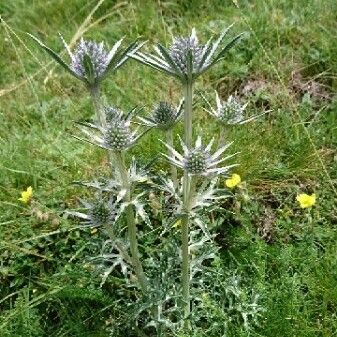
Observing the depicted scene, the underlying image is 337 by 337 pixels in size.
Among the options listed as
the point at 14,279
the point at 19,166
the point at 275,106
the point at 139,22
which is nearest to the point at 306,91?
the point at 275,106

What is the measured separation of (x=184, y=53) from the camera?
120cm

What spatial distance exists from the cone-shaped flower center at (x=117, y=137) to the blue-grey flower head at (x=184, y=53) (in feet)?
0.57

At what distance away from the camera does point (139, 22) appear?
2939 millimetres

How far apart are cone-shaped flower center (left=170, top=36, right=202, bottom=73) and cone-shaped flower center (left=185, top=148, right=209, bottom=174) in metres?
0.18

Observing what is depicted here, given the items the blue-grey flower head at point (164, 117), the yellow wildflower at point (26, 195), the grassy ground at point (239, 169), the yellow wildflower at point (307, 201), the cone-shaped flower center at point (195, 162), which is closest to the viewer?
the cone-shaped flower center at point (195, 162)

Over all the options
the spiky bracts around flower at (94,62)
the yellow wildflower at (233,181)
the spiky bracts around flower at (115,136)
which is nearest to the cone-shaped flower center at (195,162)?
the spiky bracts around flower at (115,136)

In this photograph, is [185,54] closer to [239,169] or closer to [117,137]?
[117,137]

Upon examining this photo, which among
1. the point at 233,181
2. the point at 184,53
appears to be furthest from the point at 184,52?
the point at 233,181

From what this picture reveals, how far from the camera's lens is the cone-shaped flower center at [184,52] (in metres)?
1.19

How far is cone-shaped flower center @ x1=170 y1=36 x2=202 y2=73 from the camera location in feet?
3.91

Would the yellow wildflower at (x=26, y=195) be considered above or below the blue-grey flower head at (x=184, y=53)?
below

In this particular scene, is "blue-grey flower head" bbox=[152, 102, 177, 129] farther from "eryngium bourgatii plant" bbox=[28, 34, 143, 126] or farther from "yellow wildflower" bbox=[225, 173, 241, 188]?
"yellow wildflower" bbox=[225, 173, 241, 188]

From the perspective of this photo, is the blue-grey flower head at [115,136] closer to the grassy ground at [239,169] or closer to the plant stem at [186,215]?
the plant stem at [186,215]

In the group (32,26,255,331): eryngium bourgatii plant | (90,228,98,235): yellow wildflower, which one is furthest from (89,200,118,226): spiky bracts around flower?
(90,228,98,235): yellow wildflower
